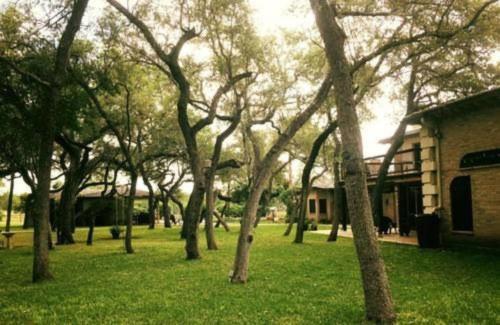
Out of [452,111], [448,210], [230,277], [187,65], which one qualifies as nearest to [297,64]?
[187,65]

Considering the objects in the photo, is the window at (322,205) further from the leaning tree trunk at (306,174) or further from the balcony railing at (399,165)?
the leaning tree trunk at (306,174)

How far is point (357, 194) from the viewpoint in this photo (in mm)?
6145

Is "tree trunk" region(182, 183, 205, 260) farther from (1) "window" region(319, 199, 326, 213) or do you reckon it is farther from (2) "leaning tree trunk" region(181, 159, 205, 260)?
(1) "window" region(319, 199, 326, 213)

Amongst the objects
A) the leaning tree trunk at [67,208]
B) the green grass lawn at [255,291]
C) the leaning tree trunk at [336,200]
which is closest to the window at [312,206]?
the leaning tree trunk at [336,200]

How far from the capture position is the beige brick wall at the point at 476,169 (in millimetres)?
13695

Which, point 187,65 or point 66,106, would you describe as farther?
point 187,65

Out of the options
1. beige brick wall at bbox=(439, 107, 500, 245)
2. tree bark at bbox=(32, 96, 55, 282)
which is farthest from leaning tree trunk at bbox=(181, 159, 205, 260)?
beige brick wall at bbox=(439, 107, 500, 245)

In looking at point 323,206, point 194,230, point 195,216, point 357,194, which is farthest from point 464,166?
point 323,206

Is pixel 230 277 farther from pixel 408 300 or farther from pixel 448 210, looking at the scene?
pixel 448 210

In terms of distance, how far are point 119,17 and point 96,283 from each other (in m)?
9.96

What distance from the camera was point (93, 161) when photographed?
90.6ft

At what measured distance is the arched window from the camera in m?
15.0

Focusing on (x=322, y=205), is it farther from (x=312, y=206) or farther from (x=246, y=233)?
(x=246, y=233)

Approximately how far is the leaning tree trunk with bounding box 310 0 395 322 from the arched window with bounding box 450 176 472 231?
34.3 feet
